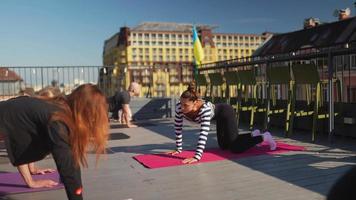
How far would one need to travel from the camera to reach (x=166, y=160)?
5.60 metres

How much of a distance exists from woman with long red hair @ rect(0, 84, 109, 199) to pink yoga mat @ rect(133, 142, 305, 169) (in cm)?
252

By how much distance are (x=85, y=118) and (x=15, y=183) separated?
233 centimetres

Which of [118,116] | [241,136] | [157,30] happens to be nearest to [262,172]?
[241,136]

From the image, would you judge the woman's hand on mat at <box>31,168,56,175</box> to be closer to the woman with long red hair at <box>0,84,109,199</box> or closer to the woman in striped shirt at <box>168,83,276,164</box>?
the woman in striped shirt at <box>168,83,276,164</box>

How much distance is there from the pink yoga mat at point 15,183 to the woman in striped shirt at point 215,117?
167 centimetres

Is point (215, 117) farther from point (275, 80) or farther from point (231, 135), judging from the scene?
point (275, 80)

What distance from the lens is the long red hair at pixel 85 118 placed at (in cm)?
264

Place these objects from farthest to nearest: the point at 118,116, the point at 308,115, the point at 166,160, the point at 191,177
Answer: the point at 118,116 → the point at 308,115 → the point at 166,160 → the point at 191,177

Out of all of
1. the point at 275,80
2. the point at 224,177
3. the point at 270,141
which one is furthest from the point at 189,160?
the point at 275,80

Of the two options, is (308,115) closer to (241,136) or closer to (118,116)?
(241,136)

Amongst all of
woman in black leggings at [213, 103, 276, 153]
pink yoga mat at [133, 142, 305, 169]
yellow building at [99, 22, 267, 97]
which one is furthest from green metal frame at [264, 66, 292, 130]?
yellow building at [99, 22, 267, 97]

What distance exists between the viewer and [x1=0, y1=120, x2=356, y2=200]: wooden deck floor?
3.96 m

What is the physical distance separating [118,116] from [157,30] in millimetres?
62247

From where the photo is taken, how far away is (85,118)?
2.65 m
